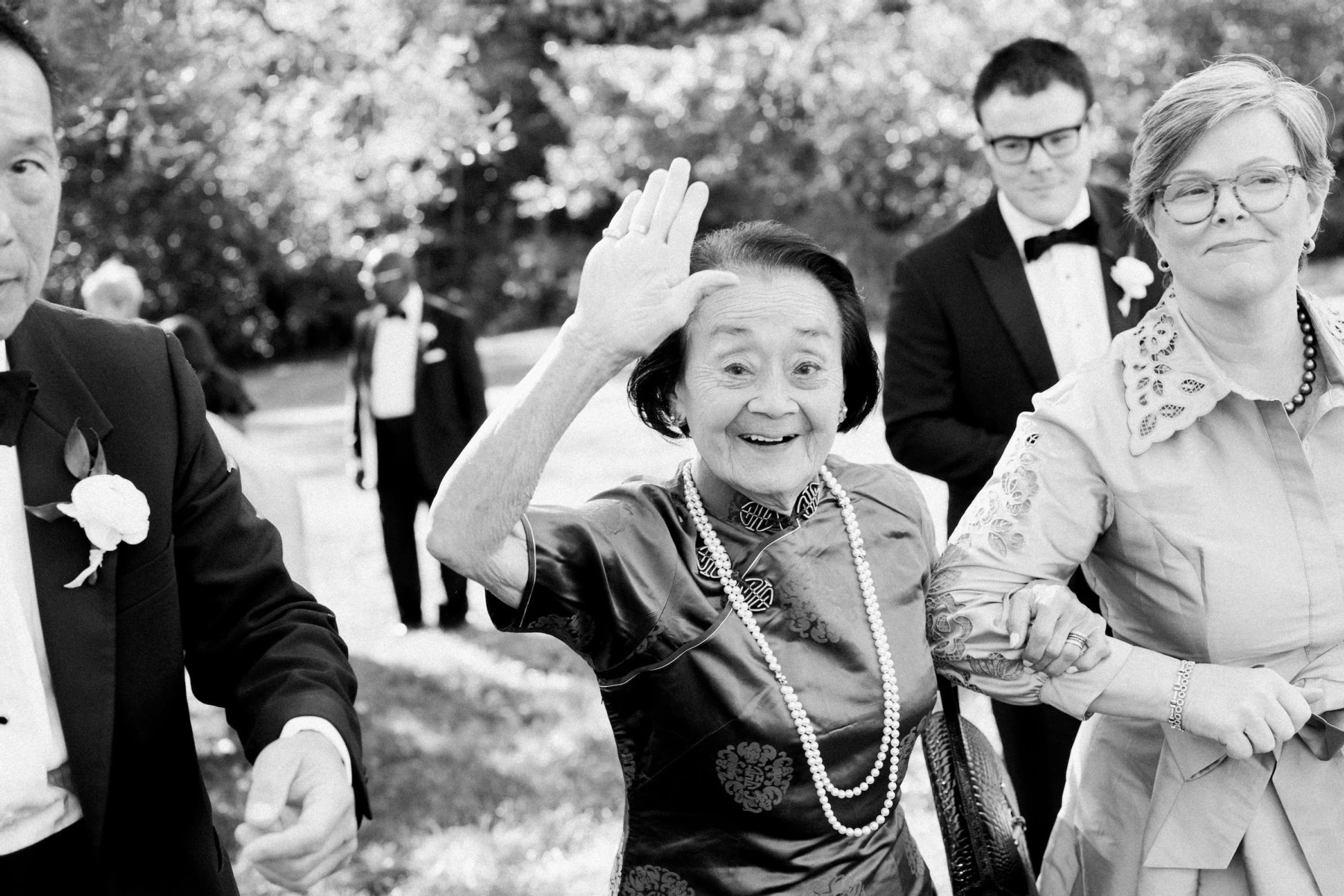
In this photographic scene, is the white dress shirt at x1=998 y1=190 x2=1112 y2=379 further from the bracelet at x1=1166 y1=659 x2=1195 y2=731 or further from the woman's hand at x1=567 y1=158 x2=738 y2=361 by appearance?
the woman's hand at x1=567 y1=158 x2=738 y2=361

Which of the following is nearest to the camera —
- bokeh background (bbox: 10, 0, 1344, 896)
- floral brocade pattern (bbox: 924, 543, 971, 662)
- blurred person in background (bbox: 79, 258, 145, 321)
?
floral brocade pattern (bbox: 924, 543, 971, 662)

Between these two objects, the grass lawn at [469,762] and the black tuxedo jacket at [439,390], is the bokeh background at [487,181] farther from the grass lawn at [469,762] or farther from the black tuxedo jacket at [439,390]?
the black tuxedo jacket at [439,390]

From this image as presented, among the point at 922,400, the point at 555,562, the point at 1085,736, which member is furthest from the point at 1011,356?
the point at 555,562

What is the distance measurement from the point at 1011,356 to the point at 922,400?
0.29 meters

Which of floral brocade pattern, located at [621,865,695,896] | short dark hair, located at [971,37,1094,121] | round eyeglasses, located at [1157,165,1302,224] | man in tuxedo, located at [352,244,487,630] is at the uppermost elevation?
short dark hair, located at [971,37,1094,121]

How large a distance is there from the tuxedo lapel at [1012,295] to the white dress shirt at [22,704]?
2831 millimetres

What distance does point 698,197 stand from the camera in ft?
7.23

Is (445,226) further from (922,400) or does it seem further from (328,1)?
(922,400)

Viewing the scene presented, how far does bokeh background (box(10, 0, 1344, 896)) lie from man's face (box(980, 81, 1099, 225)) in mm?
1370

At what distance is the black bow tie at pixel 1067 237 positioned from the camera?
4.09 meters

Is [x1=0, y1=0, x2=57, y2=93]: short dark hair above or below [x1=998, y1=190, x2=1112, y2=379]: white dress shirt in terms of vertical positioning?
above

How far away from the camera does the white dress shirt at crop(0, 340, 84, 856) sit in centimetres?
189

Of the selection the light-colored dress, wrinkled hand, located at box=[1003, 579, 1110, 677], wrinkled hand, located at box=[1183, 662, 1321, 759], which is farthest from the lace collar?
wrinkled hand, located at box=[1183, 662, 1321, 759]

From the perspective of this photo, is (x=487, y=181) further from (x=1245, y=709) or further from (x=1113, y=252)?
(x=1245, y=709)
